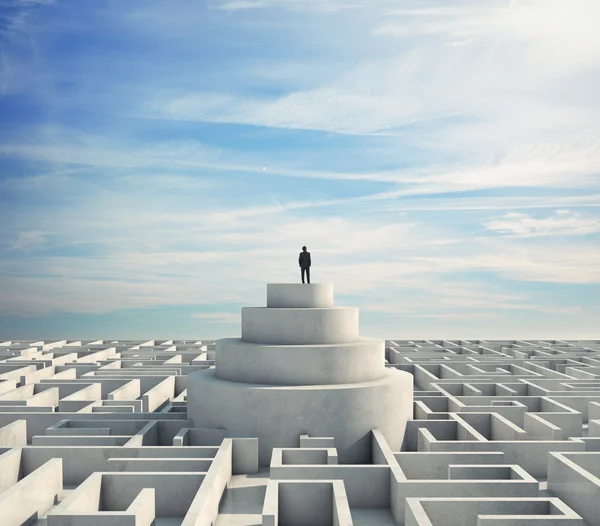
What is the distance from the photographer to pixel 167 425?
67.6 ft

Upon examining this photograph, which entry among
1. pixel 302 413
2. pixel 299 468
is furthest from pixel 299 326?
pixel 299 468

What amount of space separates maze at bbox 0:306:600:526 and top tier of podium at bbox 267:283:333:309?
4.05 meters

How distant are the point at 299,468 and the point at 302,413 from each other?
130 inches

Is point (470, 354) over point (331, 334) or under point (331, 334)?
under

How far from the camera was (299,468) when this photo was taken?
1574 centimetres

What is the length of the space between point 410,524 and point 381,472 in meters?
3.12

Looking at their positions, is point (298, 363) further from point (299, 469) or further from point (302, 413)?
point (299, 469)

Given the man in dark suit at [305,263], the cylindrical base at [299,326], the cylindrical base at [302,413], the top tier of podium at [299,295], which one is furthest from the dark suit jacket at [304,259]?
the cylindrical base at [302,413]

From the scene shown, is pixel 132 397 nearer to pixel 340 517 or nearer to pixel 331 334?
pixel 331 334

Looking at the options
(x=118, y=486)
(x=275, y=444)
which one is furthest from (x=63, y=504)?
(x=275, y=444)

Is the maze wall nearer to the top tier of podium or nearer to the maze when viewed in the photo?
the maze

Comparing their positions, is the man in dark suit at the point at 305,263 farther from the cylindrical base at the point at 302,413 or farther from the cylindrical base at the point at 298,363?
the cylindrical base at the point at 302,413

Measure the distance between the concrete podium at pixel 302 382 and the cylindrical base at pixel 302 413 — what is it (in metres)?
0.03

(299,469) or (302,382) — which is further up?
(302,382)
